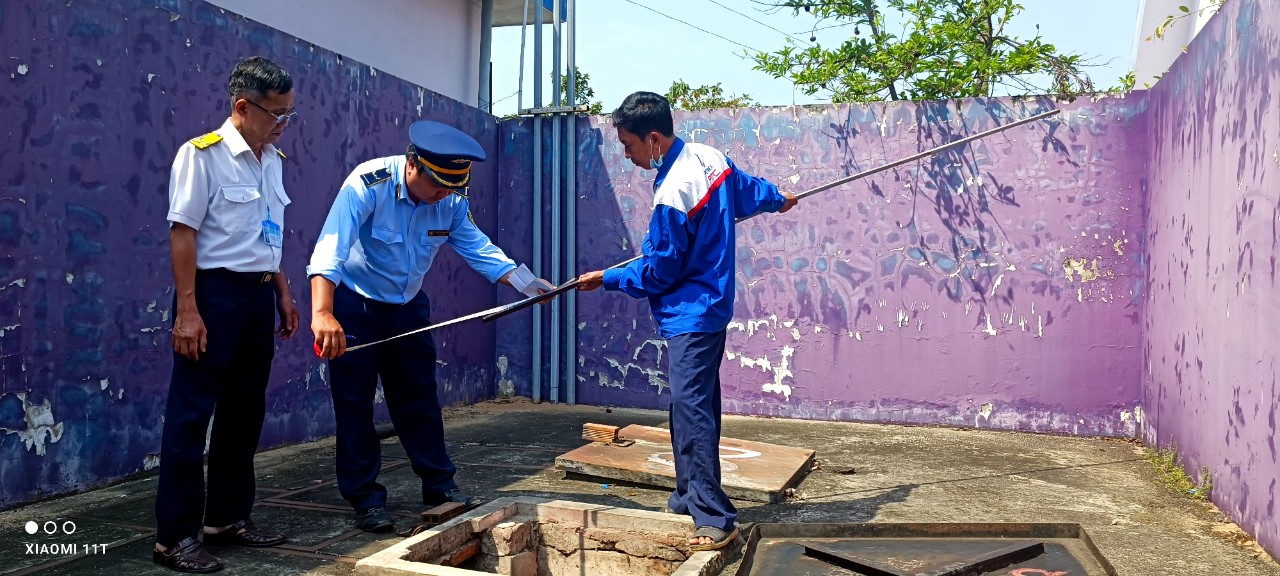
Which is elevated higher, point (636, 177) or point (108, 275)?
point (636, 177)

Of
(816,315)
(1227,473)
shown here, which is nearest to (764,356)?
(816,315)

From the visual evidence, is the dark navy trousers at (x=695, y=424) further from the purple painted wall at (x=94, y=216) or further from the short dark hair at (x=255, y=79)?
the purple painted wall at (x=94, y=216)

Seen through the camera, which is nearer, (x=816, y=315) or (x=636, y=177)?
(x=816, y=315)

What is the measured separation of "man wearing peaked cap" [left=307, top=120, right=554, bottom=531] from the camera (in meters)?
3.76

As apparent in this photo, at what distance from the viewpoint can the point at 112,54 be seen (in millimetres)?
4535

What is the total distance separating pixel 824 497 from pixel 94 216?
3.64 m

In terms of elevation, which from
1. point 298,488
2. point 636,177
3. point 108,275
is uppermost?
point 636,177

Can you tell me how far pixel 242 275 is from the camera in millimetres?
3375

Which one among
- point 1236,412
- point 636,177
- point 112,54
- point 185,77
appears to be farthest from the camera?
point 636,177

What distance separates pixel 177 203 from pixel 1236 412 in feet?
14.1

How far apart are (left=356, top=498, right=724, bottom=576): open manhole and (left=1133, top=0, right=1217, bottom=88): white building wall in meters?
5.54

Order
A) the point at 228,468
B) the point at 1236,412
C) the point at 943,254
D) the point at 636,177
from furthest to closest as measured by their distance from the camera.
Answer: the point at 636,177, the point at 943,254, the point at 1236,412, the point at 228,468

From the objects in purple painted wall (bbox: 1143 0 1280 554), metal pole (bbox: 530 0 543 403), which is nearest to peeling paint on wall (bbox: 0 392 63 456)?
metal pole (bbox: 530 0 543 403)

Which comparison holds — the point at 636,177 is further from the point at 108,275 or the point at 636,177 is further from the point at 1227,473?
the point at 1227,473
